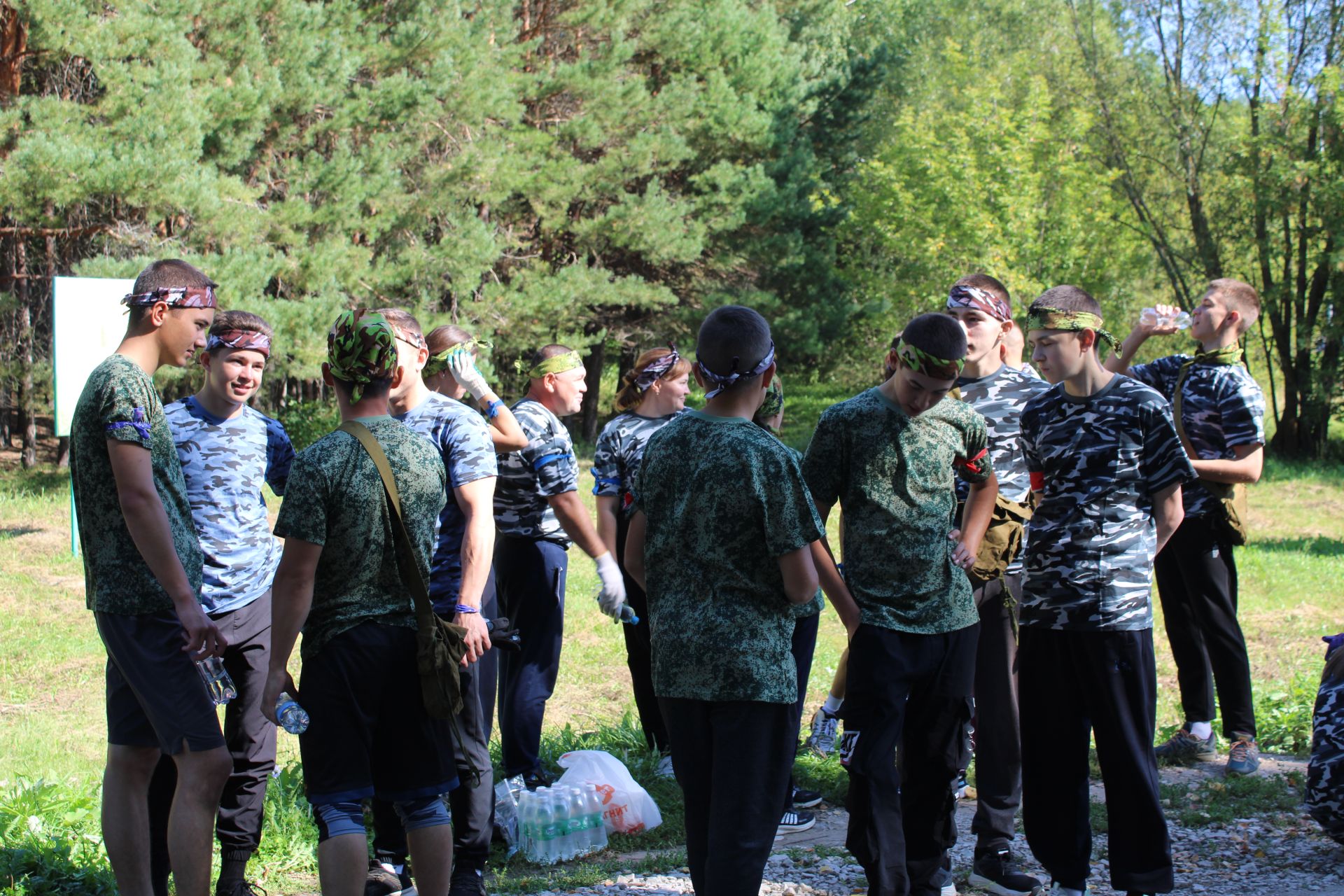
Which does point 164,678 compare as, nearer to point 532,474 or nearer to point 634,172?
point 532,474

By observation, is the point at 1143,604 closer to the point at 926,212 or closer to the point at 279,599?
the point at 279,599

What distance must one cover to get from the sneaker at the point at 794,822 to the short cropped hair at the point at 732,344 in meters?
2.41

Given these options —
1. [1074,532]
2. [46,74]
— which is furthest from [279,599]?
[46,74]

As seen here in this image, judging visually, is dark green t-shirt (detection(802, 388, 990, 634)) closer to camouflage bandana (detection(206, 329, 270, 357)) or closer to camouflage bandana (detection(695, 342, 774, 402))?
camouflage bandana (detection(695, 342, 774, 402))

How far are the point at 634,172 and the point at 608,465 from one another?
1854 centimetres

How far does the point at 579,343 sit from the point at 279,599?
18.6 metres

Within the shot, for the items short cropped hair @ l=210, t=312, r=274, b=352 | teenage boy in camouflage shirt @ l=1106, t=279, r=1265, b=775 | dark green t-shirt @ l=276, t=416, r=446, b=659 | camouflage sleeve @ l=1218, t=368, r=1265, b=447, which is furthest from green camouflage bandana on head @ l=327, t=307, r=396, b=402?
camouflage sleeve @ l=1218, t=368, r=1265, b=447

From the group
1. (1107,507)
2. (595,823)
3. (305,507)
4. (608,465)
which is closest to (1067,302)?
(1107,507)

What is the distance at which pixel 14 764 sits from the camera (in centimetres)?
561

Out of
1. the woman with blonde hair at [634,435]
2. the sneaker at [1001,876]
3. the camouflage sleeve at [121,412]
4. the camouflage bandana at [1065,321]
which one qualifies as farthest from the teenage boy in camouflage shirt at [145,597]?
the camouflage bandana at [1065,321]

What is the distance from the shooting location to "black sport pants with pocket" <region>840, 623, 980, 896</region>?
351cm

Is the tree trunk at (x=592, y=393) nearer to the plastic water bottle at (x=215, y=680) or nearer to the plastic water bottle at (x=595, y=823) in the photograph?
the plastic water bottle at (x=595, y=823)

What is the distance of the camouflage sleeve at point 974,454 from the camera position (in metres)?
3.78

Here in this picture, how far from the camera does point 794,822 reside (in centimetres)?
474
